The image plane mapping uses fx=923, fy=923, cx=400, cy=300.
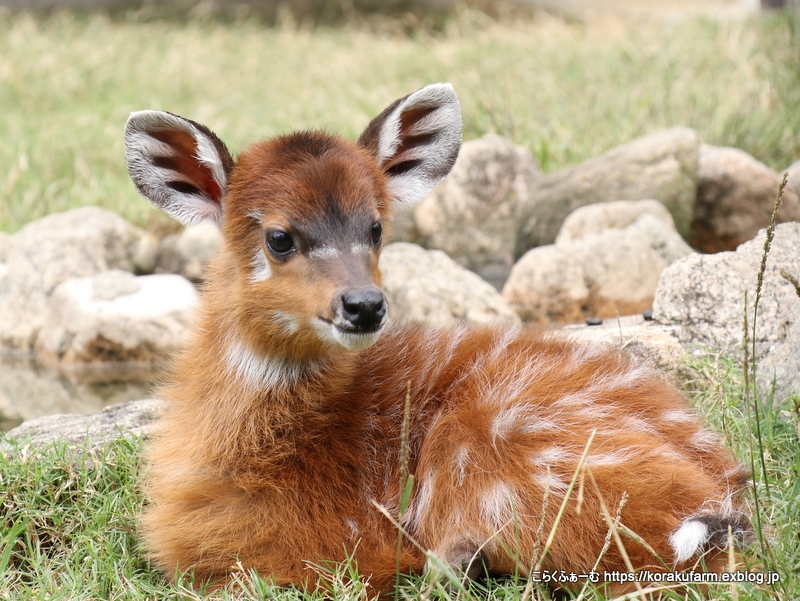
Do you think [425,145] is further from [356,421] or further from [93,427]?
[93,427]

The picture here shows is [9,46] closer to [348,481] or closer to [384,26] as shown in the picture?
[384,26]

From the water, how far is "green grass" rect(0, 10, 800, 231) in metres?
1.88

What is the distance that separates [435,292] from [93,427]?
224 centimetres

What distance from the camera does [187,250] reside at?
24.0 ft

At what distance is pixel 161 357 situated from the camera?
6.34m

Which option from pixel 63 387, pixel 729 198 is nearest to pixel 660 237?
pixel 729 198

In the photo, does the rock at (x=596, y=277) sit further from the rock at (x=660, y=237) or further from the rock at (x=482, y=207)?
the rock at (x=482, y=207)

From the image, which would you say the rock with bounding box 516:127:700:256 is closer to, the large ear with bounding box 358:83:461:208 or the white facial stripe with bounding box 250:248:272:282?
the large ear with bounding box 358:83:461:208

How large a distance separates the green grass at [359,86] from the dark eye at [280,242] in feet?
16.3

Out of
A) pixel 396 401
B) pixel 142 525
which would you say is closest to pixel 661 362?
pixel 396 401

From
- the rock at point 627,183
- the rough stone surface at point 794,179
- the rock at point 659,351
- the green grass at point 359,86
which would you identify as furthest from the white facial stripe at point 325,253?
the green grass at point 359,86

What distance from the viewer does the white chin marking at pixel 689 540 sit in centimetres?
282

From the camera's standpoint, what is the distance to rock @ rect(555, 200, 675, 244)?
251 inches

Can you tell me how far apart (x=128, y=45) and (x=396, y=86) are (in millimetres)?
4786
